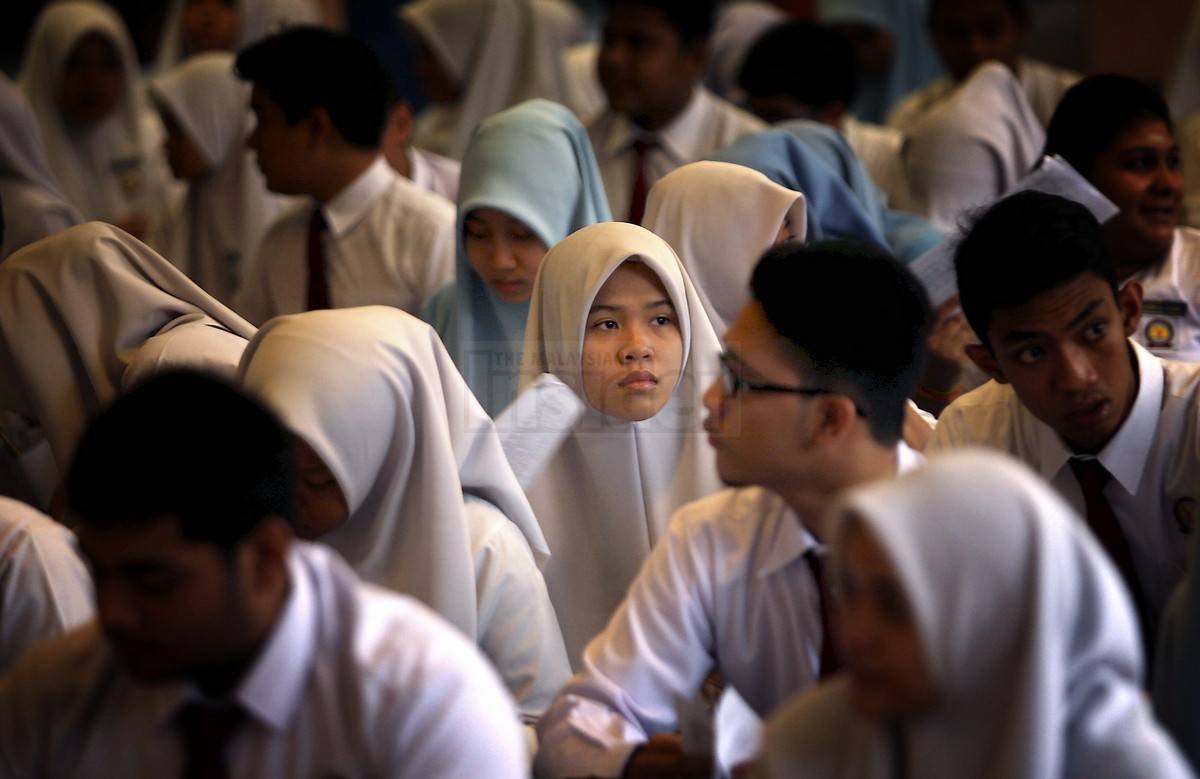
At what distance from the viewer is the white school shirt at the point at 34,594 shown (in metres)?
2.20

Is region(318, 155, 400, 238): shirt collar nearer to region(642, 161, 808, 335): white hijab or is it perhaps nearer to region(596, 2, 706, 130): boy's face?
region(596, 2, 706, 130): boy's face

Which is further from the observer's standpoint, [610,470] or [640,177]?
[640,177]

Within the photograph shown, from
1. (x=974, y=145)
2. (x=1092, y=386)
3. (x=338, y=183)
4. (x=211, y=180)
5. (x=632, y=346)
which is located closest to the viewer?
(x=1092, y=386)

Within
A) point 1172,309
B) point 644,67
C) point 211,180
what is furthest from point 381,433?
point 211,180

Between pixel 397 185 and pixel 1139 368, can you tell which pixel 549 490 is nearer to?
pixel 1139 368

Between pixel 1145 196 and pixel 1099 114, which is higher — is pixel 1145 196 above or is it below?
below

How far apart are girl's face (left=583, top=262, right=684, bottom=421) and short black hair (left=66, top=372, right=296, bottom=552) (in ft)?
4.13

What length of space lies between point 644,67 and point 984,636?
4054 millimetres

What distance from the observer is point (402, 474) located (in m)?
2.44

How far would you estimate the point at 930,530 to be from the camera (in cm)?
145

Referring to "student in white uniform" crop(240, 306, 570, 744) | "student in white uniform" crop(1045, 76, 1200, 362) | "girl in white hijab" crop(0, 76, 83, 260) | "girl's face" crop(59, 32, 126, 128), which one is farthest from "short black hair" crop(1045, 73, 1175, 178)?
"girl's face" crop(59, 32, 126, 128)

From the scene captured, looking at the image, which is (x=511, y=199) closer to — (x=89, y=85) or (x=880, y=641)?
(x=880, y=641)

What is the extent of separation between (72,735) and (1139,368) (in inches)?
78.4

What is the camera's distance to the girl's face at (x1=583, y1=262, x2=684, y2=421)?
115 inches
